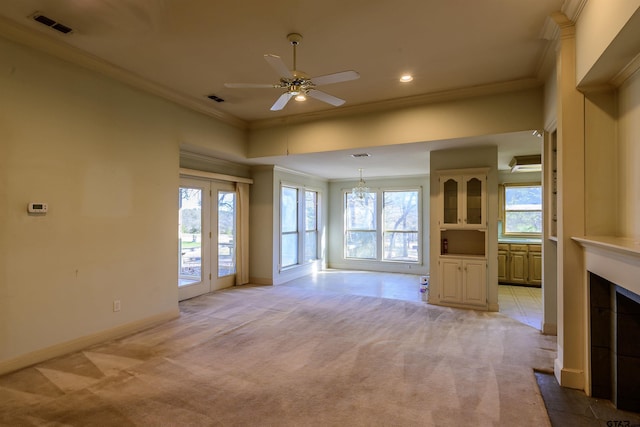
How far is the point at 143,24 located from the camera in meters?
2.96

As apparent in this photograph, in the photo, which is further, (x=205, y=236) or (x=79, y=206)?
(x=205, y=236)

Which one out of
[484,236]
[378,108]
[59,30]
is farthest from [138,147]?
[484,236]

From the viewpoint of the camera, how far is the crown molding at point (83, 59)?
2.98 meters

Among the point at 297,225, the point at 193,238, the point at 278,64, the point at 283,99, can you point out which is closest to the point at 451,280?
the point at 283,99

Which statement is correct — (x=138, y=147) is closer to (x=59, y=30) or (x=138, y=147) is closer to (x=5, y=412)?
(x=59, y=30)

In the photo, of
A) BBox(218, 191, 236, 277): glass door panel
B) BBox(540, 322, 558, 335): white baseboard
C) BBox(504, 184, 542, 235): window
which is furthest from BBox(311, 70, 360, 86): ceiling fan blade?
BBox(504, 184, 542, 235): window

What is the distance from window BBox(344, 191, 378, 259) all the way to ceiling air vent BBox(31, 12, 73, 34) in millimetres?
6829

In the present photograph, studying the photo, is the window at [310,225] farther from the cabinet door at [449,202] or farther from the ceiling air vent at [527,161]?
the ceiling air vent at [527,161]

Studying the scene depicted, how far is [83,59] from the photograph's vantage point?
11.4ft

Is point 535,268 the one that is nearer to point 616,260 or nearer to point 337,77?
point 616,260

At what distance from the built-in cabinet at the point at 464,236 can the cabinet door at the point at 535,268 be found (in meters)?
2.15

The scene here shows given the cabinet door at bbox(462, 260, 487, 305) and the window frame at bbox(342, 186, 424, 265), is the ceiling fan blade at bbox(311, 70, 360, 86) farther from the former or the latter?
the window frame at bbox(342, 186, 424, 265)

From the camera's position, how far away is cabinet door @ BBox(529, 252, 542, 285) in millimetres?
6605

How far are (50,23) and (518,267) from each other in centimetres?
794
